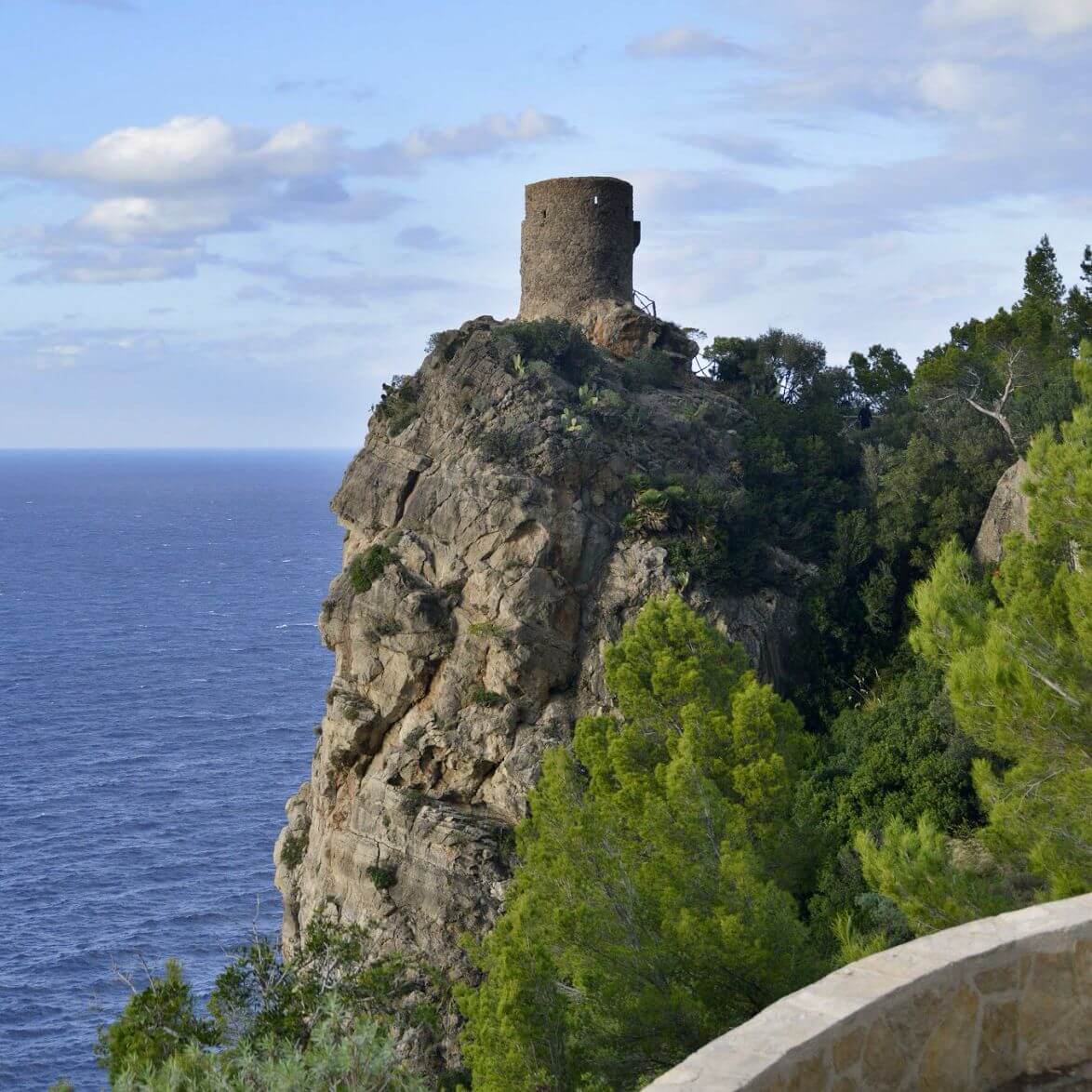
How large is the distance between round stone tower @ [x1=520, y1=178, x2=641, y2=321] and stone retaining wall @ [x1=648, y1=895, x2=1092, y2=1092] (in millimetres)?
34500

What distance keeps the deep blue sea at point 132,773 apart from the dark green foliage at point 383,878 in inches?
381

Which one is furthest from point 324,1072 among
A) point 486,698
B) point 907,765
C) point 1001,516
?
point 1001,516

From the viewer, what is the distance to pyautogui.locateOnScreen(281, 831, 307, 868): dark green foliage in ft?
118

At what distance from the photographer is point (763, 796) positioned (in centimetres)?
2119

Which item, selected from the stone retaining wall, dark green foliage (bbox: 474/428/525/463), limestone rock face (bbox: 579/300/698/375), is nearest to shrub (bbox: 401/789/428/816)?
dark green foliage (bbox: 474/428/525/463)

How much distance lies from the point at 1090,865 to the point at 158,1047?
10.6 m

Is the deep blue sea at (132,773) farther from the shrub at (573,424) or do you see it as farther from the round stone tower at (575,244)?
the round stone tower at (575,244)

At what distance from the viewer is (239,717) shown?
70000 millimetres

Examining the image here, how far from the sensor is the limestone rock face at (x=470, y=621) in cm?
3031

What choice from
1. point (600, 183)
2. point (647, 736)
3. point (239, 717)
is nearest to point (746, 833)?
point (647, 736)

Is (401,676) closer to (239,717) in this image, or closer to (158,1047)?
(158,1047)

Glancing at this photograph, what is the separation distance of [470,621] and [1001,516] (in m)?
13.8

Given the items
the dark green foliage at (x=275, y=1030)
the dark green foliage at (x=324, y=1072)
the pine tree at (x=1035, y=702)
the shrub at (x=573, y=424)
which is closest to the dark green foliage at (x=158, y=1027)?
the dark green foliage at (x=275, y=1030)

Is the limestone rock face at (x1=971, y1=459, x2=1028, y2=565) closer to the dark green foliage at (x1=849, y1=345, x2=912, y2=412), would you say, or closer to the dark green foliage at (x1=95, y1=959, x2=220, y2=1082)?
the dark green foliage at (x1=849, y1=345, x2=912, y2=412)
